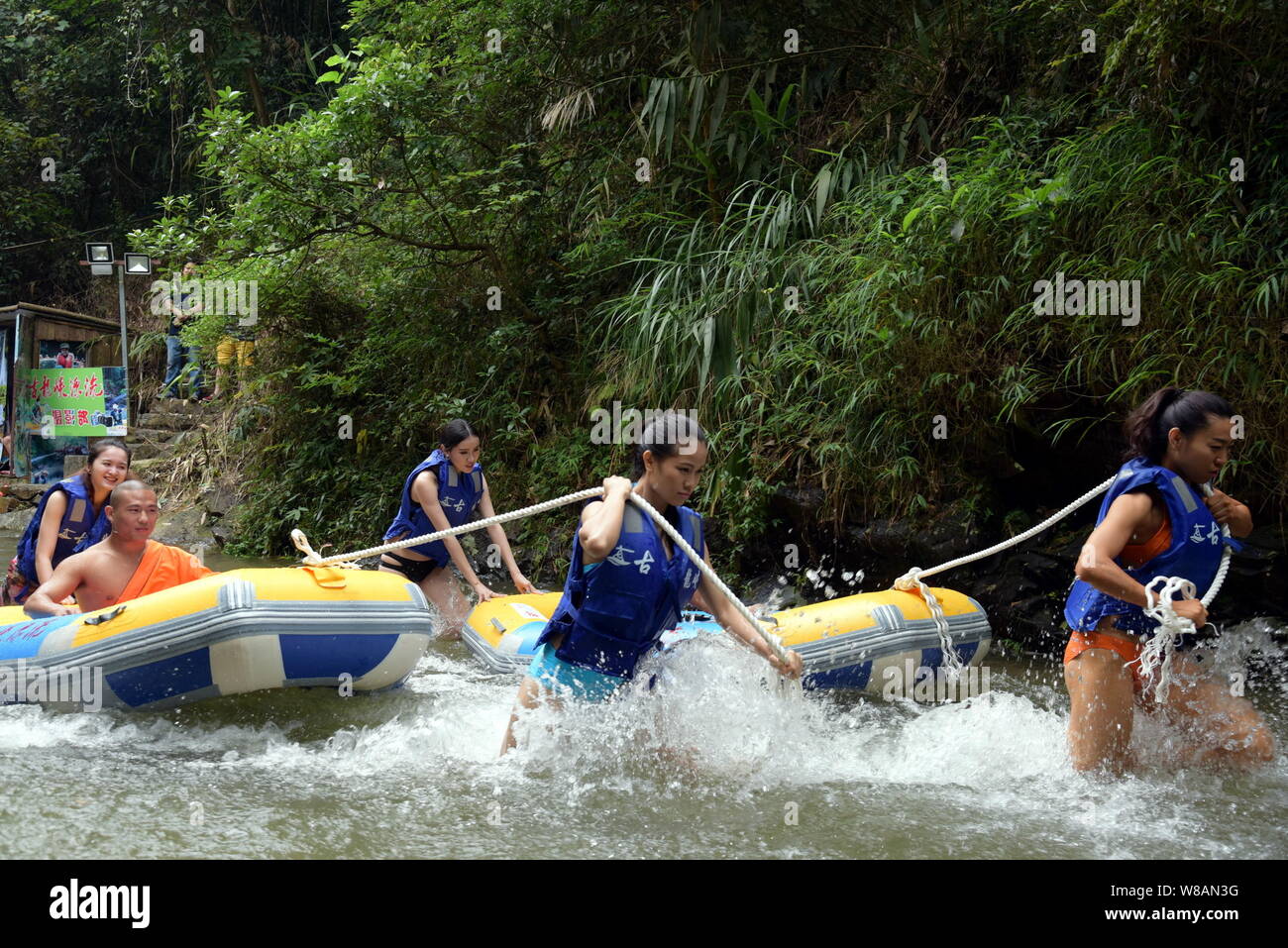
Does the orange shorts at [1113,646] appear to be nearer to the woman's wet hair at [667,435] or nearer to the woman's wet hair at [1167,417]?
the woman's wet hair at [1167,417]

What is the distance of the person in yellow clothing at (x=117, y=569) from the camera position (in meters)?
4.47

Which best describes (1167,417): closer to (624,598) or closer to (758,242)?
(624,598)

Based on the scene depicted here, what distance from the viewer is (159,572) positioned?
4.64 meters

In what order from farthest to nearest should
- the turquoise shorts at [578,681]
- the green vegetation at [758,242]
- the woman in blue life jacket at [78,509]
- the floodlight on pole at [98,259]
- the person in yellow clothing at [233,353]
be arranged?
the floodlight on pole at [98,259] → the person in yellow clothing at [233,353] → the green vegetation at [758,242] → the woman in blue life jacket at [78,509] → the turquoise shorts at [578,681]

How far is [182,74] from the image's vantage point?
1484 centimetres

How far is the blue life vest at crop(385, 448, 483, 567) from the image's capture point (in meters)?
5.82

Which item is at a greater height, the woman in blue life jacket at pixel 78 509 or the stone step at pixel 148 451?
the woman in blue life jacket at pixel 78 509

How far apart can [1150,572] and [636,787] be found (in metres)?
1.68

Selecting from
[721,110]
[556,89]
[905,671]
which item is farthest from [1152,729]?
[556,89]

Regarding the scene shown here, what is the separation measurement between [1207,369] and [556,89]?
19.2ft

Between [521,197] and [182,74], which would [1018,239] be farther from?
[182,74]

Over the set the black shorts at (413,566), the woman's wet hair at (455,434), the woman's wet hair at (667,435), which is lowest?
the black shorts at (413,566)

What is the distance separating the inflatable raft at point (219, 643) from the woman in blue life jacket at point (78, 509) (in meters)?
0.71

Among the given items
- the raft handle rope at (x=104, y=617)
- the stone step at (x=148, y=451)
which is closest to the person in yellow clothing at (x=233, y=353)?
the stone step at (x=148, y=451)
